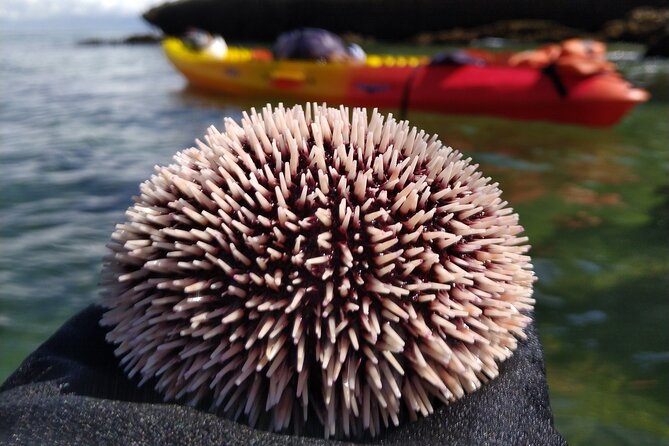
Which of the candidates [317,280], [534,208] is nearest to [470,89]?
[534,208]

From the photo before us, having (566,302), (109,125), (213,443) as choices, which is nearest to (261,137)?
(213,443)

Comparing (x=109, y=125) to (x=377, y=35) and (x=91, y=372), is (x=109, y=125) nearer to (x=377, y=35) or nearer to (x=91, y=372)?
(x=91, y=372)

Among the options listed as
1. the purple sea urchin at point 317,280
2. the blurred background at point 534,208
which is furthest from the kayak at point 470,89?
the purple sea urchin at point 317,280

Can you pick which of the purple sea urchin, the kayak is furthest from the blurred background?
the purple sea urchin

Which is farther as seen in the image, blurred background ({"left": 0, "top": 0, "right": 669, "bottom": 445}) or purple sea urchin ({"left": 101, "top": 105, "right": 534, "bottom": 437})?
blurred background ({"left": 0, "top": 0, "right": 669, "bottom": 445})

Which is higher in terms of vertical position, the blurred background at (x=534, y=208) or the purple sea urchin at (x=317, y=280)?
the purple sea urchin at (x=317, y=280)

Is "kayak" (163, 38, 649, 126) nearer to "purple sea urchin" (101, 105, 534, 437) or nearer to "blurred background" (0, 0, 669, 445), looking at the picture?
"blurred background" (0, 0, 669, 445)

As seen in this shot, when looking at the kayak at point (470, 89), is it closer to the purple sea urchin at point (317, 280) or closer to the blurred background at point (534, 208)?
the blurred background at point (534, 208)
